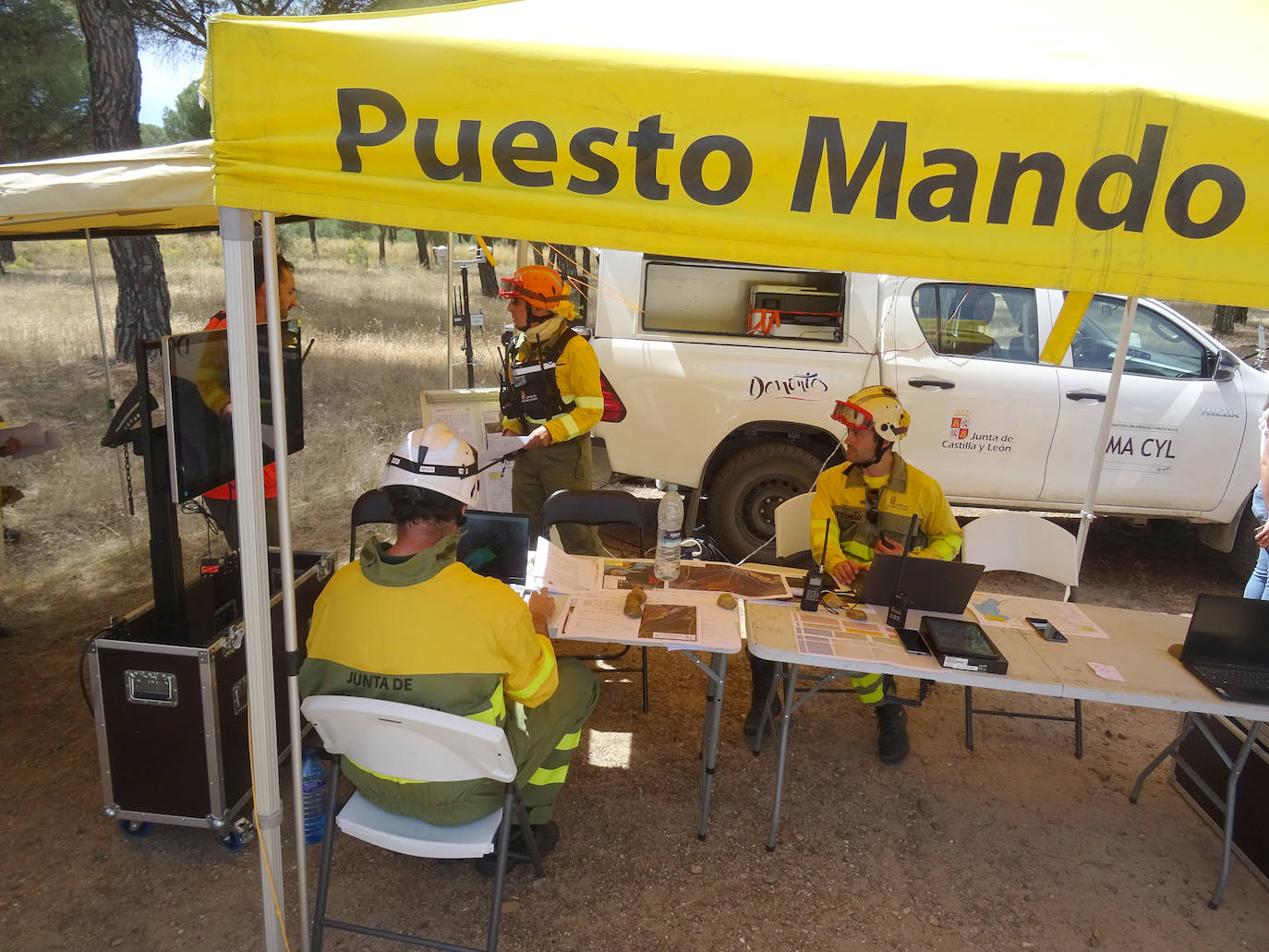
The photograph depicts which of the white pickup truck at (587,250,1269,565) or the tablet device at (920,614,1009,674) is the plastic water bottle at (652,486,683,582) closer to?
the tablet device at (920,614,1009,674)

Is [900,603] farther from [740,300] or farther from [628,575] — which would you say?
[740,300]

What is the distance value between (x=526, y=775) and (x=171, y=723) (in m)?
1.33

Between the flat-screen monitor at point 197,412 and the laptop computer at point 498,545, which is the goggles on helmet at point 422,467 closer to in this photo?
the flat-screen monitor at point 197,412

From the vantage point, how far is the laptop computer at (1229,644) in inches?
118

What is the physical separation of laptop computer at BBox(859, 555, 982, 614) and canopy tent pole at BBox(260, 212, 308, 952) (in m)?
2.01

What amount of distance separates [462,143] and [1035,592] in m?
5.30

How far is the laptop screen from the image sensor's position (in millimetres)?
3018

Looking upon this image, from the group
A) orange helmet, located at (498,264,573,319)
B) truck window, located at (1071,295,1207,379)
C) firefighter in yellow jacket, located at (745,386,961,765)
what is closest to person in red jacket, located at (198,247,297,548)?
orange helmet, located at (498,264,573,319)

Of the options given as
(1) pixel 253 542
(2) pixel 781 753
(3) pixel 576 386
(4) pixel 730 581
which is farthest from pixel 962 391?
(1) pixel 253 542

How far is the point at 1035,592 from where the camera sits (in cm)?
602

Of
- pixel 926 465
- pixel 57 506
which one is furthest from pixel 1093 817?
pixel 57 506

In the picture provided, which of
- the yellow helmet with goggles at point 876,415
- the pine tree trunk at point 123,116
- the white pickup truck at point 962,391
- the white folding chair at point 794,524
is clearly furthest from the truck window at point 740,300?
the pine tree trunk at point 123,116

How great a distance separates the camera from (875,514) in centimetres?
388

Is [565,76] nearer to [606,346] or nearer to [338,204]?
[338,204]
